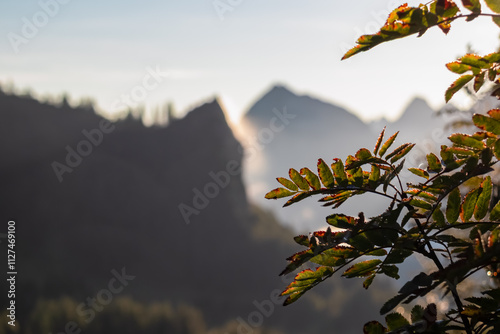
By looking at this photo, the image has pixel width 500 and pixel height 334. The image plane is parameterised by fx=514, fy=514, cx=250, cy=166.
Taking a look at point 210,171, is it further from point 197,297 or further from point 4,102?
point 4,102

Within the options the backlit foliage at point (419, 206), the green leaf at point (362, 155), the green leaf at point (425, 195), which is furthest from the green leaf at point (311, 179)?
the green leaf at point (425, 195)

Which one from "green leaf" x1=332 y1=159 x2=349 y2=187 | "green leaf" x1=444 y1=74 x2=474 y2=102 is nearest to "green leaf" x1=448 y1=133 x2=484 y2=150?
"green leaf" x1=444 y1=74 x2=474 y2=102

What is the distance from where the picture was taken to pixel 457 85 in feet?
3.84

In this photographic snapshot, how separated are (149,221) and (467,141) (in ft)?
103

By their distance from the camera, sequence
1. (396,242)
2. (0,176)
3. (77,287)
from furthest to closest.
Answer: (0,176), (77,287), (396,242)

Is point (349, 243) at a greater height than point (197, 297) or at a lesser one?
greater

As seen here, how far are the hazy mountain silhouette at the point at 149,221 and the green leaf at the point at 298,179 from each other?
2143 centimetres

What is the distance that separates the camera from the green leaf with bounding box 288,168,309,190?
46.4 inches

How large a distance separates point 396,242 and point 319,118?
380 feet

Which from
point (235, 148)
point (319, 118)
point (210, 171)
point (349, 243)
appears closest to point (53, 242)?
point (210, 171)

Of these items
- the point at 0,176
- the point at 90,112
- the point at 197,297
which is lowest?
the point at 197,297

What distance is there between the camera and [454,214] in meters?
1.16

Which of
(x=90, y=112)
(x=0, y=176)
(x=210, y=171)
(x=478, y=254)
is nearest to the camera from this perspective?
(x=478, y=254)

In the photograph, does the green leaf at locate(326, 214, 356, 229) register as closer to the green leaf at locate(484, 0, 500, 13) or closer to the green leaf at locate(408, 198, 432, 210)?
the green leaf at locate(408, 198, 432, 210)
